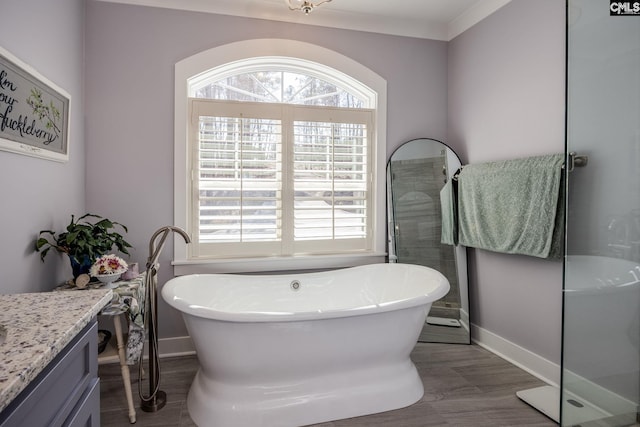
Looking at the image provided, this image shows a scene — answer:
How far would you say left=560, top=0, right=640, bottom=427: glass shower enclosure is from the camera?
157 cm

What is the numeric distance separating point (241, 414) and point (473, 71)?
120 inches

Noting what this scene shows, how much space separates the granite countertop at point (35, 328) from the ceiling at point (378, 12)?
2.39 metres

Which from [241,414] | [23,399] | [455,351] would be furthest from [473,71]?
[23,399]

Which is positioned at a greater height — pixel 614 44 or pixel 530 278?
pixel 614 44

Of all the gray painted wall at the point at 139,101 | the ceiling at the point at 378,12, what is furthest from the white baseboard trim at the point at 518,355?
the ceiling at the point at 378,12

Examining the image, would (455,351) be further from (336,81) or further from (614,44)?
(336,81)

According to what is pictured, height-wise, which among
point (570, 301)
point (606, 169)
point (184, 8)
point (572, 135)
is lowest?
point (570, 301)

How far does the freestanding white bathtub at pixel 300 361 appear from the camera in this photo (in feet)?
6.35

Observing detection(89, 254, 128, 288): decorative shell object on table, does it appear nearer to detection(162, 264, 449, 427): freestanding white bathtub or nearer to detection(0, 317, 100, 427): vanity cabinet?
detection(162, 264, 449, 427): freestanding white bathtub

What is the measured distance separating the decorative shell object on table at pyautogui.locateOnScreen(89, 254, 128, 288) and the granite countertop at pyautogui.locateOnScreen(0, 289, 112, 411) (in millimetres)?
838

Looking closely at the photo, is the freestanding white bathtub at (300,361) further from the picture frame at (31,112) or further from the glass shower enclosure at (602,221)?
the picture frame at (31,112)

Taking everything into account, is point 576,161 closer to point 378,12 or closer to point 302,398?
point 302,398

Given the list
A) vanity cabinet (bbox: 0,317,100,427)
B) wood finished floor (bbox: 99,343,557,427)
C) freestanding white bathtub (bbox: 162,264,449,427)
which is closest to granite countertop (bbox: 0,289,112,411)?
vanity cabinet (bbox: 0,317,100,427)

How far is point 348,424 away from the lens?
2012 mm
